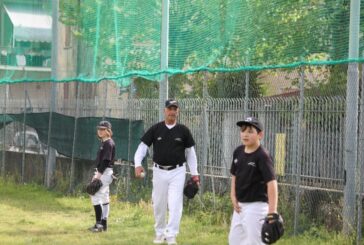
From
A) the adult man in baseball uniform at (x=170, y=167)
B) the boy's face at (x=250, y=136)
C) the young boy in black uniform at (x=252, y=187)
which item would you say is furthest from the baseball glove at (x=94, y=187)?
the boy's face at (x=250, y=136)

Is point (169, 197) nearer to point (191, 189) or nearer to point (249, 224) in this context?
point (191, 189)

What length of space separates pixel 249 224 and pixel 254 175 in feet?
1.63

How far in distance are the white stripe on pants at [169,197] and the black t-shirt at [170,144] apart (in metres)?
0.14

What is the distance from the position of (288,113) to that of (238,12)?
7.35 ft

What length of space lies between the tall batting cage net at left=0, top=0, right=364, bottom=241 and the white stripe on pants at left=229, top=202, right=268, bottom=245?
312cm

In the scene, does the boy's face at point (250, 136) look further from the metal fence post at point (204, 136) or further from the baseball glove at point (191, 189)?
the metal fence post at point (204, 136)

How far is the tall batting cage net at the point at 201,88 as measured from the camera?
10.6 m

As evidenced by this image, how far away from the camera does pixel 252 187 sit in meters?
7.19

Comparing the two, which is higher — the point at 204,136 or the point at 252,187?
the point at 204,136

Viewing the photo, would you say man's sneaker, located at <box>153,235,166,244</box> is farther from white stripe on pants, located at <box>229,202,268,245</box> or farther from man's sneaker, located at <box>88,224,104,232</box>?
white stripe on pants, located at <box>229,202,268,245</box>

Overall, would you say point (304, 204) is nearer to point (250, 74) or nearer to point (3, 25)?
point (250, 74)

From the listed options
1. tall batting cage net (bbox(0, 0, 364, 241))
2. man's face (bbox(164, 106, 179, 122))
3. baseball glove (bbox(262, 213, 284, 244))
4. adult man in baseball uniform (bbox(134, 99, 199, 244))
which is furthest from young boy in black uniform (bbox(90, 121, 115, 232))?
baseball glove (bbox(262, 213, 284, 244))

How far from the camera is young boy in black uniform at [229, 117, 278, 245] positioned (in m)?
7.06

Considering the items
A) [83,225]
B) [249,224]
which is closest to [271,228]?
[249,224]
